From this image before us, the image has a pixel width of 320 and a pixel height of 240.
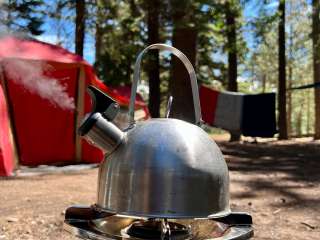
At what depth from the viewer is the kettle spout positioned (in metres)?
2.10

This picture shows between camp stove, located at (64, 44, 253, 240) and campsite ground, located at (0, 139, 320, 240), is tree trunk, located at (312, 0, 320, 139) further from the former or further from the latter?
camp stove, located at (64, 44, 253, 240)

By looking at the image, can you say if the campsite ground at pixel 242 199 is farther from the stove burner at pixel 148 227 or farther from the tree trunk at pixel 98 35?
the tree trunk at pixel 98 35

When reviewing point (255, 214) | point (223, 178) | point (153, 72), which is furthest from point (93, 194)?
point (153, 72)

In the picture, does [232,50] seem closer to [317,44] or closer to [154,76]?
[317,44]

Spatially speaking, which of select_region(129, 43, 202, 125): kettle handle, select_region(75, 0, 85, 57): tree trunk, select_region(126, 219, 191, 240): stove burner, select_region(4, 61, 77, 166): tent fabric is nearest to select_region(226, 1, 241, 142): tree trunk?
select_region(75, 0, 85, 57): tree trunk

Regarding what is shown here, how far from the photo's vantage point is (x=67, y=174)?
27.7 ft

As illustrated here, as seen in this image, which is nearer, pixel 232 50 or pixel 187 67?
pixel 187 67

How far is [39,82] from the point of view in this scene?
9.66 metres

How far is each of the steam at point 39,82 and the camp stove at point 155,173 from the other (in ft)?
21.5

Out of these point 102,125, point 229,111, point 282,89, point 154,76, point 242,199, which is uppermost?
point 154,76

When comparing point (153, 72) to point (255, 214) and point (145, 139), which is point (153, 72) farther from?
point (145, 139)

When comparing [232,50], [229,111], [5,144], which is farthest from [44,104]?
[232,50]

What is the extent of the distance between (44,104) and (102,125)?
24.6 ft

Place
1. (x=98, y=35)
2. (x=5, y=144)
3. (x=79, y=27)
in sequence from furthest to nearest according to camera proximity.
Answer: (x=98, y=35) → (x=79, y=27) → (x=5, y=144)
